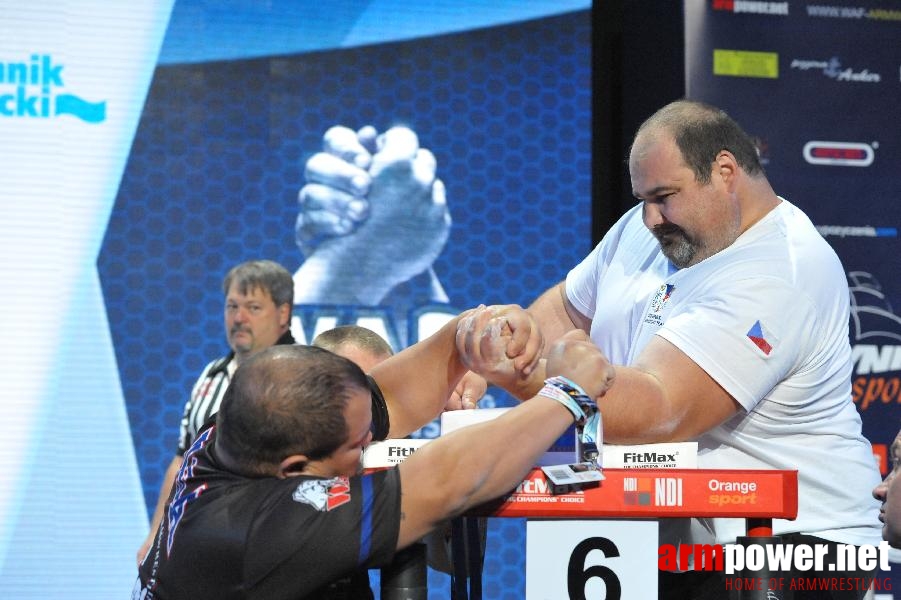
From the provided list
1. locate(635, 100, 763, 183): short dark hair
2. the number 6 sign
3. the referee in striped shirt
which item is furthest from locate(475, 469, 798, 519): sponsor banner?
the referee in striped shirt

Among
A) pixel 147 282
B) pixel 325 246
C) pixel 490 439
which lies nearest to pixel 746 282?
pixel 490 439

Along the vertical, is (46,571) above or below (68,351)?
below

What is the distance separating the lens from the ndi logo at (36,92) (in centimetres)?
436

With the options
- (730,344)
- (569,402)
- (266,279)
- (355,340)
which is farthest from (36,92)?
(569,402)

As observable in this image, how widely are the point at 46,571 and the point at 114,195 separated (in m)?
1.50

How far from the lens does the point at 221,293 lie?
4496 mm

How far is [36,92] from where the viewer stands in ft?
14.4

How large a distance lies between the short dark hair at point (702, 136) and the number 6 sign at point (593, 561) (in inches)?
33.4

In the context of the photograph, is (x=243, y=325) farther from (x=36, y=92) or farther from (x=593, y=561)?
(x=593, y=561)

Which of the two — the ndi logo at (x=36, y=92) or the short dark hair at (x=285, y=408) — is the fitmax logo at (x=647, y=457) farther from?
the ndi logo at (x=36, y=92)

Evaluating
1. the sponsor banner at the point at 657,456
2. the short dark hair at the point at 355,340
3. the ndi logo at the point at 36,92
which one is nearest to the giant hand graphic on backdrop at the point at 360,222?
the ndi logo at the point at 36,92

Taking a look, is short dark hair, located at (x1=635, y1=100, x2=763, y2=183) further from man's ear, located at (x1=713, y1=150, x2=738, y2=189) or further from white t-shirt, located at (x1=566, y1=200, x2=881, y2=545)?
white t-shirt, located at (x1=566, y1=200, x2=881, y2=545)

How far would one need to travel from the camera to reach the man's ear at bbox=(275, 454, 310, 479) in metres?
1.57

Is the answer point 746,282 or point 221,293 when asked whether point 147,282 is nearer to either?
point 221,293
